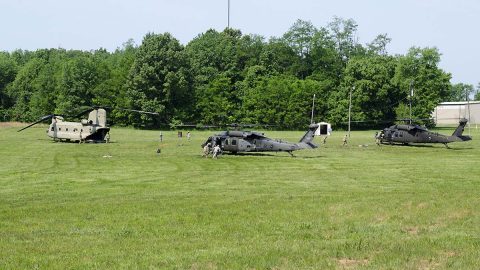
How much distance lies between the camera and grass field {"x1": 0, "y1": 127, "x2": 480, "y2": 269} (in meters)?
10.6

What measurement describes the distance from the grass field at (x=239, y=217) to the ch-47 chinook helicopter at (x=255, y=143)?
21.1ft

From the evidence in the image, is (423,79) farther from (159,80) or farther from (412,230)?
(412,230)

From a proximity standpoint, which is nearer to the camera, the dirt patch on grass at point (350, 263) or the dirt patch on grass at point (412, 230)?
the dirt patch on grass at point (350, 263)

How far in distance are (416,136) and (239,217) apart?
1620 inches

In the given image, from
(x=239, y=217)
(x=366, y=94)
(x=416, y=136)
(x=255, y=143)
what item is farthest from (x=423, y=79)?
(x=239, y=217)

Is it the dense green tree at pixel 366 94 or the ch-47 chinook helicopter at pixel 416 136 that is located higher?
the dense green tree at pixel 366 94

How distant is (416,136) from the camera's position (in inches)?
2117

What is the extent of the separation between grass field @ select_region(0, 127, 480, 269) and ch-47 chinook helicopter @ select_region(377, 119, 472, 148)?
1847 cm

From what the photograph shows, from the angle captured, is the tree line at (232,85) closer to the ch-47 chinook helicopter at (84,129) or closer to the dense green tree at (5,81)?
the dense green tree at (5,81)

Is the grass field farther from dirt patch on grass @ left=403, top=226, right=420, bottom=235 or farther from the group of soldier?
the group of soldier

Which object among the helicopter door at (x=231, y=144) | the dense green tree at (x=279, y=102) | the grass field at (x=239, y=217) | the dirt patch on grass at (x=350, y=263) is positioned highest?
the dense green tree at (x=279, y=102)

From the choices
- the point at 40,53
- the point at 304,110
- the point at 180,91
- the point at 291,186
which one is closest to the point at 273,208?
the point at 291,186

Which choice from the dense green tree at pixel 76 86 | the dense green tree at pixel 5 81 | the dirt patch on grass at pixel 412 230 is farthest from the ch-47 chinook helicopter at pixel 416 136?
the dense green tree at pixel 5 81

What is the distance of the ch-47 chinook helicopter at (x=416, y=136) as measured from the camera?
5197 centimetres
